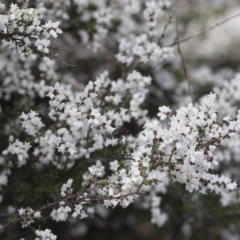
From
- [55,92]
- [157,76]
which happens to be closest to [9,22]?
[55,92]

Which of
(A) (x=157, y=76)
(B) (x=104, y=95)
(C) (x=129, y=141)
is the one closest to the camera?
(C) (x=129, y=141)

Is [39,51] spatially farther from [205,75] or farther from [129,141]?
[205,75]

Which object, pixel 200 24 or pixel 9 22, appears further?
pixel 200 24

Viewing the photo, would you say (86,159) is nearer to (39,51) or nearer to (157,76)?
(39,51)

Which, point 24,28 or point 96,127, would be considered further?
point 96,127

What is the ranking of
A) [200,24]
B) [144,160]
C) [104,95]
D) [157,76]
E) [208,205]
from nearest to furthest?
[144,160], [104,95], [208,205], [157,76], [200,24]

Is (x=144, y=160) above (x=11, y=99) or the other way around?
the other way around

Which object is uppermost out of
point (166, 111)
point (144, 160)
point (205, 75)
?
point (205, 75)

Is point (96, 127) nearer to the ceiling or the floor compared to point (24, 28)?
nearer to the floor
